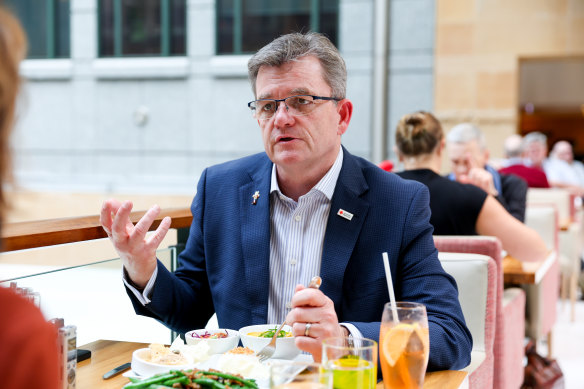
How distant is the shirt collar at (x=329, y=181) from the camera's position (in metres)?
1.97

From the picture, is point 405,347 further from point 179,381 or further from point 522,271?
point 522,271

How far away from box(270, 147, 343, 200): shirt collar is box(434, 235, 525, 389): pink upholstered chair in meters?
1.04

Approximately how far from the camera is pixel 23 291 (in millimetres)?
1518

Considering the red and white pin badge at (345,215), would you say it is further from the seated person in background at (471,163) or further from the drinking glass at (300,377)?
the seated person in background at (471,163)

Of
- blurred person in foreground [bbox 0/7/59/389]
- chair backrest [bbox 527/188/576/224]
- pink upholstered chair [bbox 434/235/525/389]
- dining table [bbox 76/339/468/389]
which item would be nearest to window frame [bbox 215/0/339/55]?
chair backrest [bbox 527/188/576/224]

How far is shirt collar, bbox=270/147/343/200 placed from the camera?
6.45 ft

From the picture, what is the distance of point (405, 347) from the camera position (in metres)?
1.31

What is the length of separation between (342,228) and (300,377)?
91 cm

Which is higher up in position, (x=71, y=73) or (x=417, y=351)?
(x=71, y=73)

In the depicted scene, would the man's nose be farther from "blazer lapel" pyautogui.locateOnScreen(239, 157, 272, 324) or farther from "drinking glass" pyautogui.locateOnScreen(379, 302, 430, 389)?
"drinking glass" pyautogui.locateOnScreen(379, 302, 430, 389)

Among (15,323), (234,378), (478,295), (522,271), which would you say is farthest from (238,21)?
(15,323)

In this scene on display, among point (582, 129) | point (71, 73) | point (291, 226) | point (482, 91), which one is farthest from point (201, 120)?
point (582, 129)

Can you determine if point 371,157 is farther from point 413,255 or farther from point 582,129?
point 582,129

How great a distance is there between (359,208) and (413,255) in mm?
213
